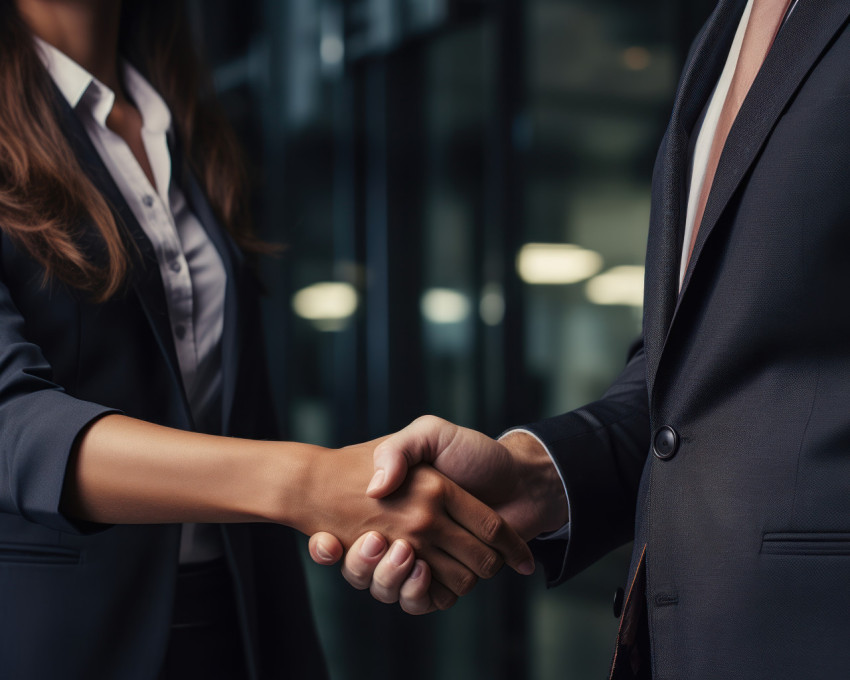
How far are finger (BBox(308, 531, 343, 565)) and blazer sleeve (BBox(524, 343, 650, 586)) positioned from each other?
0.35 metres

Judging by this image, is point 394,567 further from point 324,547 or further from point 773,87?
point 773,87

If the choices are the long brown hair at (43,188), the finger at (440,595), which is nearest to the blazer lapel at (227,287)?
the long brown hair at (43,188)

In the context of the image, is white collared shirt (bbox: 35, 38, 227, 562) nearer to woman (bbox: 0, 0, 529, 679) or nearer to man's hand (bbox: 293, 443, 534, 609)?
woman (bbox: 0, 0, 529, 679)

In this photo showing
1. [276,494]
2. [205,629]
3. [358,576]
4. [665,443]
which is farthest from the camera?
[205,629]

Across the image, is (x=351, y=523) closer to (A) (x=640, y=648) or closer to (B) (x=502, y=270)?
(A) (x=640, y=648)

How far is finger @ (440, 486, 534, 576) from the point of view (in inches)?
55.8

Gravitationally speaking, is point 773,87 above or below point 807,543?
above

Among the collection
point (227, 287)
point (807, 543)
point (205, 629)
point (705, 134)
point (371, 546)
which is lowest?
point (205, 629)

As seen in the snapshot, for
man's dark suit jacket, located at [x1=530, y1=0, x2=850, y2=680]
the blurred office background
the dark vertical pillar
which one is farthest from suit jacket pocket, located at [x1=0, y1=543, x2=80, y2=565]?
the dark vertical pillar

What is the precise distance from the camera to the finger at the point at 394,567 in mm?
1363

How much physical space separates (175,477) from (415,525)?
0.38 meters

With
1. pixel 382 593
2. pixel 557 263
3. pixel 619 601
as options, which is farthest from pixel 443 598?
pixel 557 263

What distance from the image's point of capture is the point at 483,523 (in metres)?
1.43

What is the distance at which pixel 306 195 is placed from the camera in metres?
5.71
